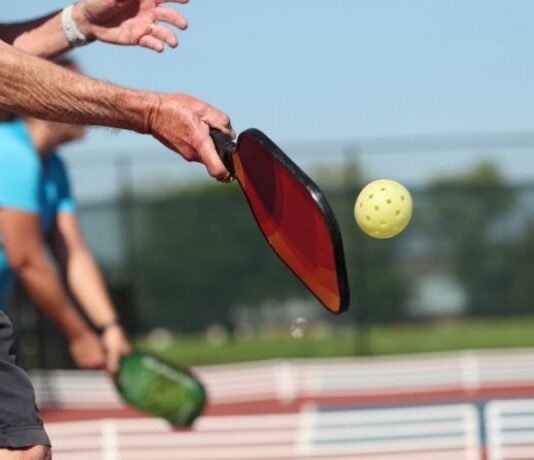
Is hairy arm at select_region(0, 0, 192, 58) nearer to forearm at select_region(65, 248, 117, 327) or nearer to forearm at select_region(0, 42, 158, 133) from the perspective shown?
forearm at select_region(0, 42, 158, 133)

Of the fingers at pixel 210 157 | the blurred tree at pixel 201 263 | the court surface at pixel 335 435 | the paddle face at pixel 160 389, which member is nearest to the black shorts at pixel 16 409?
the fingers at pixel 210 157

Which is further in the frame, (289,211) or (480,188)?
(480,188)

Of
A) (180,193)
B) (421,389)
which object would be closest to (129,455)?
(421,389)

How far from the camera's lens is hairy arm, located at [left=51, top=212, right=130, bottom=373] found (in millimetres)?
5395

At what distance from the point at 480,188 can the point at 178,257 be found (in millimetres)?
3900

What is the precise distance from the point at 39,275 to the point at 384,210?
2199mm

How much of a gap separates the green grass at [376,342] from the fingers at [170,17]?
12468 mm

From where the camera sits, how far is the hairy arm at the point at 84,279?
17.7ft

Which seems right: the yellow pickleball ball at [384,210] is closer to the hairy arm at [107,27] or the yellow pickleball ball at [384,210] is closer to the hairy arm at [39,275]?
the hairy arm at [107,27]

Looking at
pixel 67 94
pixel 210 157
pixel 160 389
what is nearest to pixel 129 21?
pixel 67 94

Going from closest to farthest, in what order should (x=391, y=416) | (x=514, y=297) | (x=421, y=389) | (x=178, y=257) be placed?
1. (x=391, y=416)
2. (x=421, y=389)
3. (x=514, y=297)
4. (x=178, y=257)

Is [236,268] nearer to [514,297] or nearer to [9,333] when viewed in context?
[514,297]

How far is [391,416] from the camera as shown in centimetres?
609

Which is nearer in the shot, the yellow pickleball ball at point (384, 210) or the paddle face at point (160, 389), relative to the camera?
the yellow pickleball ball at point (384, 210)
